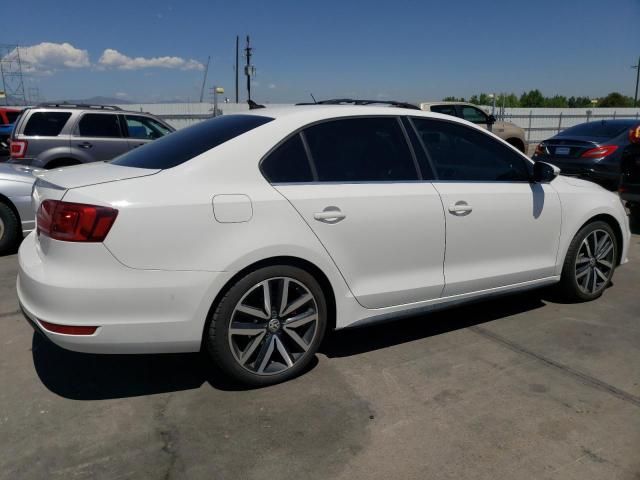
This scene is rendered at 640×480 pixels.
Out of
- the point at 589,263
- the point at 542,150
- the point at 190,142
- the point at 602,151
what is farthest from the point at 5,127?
the point at 589,263

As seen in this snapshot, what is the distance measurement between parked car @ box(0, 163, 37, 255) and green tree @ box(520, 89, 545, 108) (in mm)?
83065

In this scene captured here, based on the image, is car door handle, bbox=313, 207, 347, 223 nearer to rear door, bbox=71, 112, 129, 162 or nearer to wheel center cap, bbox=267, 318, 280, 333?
wheel center cap, bbox=267, 318, 280, 333

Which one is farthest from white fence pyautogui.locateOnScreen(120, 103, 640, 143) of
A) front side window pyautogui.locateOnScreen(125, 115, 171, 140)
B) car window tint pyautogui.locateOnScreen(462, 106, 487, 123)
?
front side window pyautogui.locateOnScreen(125, 115, 171, 140)

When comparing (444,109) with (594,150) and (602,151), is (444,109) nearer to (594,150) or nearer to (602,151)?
(594,150)

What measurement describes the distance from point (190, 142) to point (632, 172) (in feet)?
21.0

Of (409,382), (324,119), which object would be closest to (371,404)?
(409,382)

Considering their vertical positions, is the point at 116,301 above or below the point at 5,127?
below

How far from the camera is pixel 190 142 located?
329cm

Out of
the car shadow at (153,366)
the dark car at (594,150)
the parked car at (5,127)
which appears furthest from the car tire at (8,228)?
the dark car at (594,150)

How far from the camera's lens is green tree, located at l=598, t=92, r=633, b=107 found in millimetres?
66312

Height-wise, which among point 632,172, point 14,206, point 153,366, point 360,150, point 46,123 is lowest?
point 153,366

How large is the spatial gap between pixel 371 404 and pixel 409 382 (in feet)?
1.19

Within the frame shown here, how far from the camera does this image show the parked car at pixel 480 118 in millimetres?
13712

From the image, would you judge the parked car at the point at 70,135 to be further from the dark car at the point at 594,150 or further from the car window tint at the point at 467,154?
the dark car at the point at 594,150
